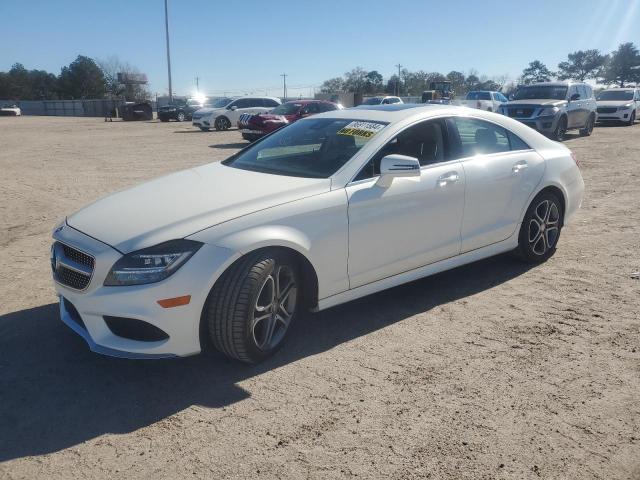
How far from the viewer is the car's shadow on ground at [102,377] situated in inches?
115

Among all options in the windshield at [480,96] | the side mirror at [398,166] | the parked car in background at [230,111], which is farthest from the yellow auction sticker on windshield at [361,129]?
the windshield at [480,96]

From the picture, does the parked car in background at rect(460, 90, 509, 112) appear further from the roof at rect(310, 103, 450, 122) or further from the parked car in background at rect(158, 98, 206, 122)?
the roof at rect(310, 103, 450, 122)

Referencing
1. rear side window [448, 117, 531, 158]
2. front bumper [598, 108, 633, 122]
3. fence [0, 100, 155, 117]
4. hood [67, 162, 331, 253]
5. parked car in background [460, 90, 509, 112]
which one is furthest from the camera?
fence [0, 100, 155, 117]

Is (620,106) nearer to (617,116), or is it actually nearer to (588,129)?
(617,116)

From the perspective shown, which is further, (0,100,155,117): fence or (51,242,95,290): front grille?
(0,100,155,117): fence

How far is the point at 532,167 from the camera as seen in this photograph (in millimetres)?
5078

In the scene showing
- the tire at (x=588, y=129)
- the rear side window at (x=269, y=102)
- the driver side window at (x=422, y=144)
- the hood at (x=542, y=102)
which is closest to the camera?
the driver side window at (x=422, y=144)

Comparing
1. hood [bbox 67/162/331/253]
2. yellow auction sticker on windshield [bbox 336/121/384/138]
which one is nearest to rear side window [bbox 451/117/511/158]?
yellow auction sticker on windshield [bbox 336/121/384/138]

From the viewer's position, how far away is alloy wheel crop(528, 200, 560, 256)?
526 centimetres

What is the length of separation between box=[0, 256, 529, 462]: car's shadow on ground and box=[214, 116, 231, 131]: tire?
23711 mm

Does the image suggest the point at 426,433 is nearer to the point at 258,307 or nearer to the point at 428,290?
the point at 258,307

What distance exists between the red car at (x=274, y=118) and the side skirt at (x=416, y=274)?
497 inches

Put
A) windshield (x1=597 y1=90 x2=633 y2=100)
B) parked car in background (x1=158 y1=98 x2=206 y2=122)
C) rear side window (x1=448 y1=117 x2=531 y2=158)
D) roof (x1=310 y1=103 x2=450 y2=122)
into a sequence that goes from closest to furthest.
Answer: roof (x1=310 y1=103 x2=450 y2=122) → rear side window (x1=448 y1=117 x2=531 y2=158) → windshield (x1=597 y1=90 x2=633 y2=100) → parked car in background (x1=158 y1=98 x2=206 y2=122)

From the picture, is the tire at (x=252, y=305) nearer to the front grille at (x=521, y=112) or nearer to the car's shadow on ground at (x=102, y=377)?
the car's shadow on ground at (x=102, y=377)
